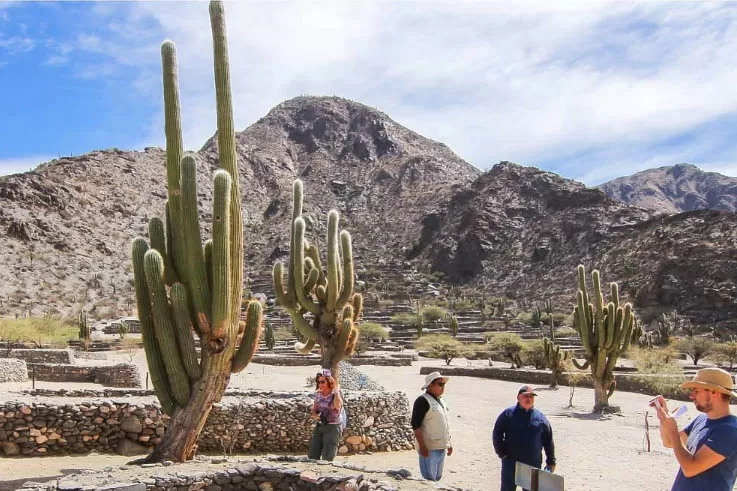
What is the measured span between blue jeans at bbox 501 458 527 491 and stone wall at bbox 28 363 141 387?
15533mm

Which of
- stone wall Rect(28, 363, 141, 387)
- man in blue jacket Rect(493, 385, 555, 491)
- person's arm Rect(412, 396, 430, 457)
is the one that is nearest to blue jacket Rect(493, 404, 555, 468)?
man in blue jacket Rect(493, 385, 555, 491)

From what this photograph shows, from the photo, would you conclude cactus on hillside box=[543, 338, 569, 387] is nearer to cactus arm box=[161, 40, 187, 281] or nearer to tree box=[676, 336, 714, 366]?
tree box=[676, 336, 714, 366]

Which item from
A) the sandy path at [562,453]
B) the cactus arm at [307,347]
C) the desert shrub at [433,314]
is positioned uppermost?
the desert shrub at [433,314]

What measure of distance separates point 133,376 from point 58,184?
71.6 metres

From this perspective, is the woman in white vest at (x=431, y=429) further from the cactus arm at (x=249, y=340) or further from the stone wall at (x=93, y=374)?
the stone wall at (x=93, y=374)

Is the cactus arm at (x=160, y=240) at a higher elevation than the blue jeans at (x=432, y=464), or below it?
higher

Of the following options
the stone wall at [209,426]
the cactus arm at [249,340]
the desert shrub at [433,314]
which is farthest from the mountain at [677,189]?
the cactus arm at [249,340]

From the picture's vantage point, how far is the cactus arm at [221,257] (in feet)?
26.0

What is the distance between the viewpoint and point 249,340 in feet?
27.8

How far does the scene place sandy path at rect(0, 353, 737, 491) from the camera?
9.30 m

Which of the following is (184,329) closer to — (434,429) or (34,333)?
(434,429)

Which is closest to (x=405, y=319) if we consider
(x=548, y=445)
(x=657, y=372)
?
(x=657, y=372)

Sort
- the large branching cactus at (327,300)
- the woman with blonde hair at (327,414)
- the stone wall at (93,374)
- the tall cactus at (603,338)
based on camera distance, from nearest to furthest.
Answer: the woman with blonde hair at (327,414), the large branching cactus at (327,300), the tall cactus at (603,338), the stone wall at (93,374)

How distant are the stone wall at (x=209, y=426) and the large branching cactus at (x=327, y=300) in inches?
76.2
